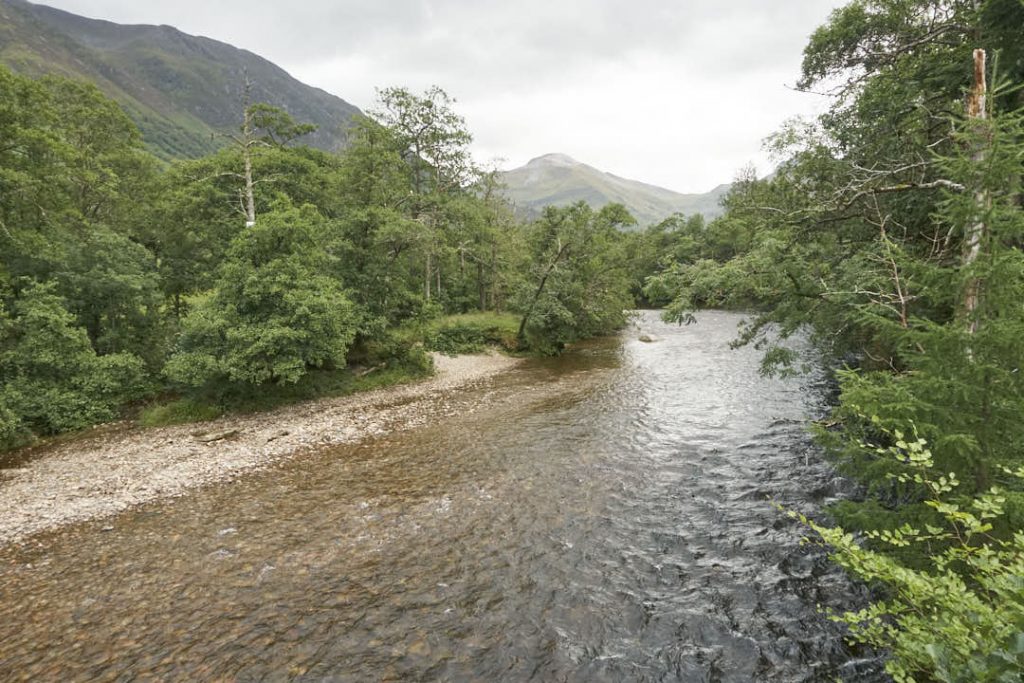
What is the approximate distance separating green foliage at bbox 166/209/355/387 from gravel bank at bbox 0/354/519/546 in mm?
2091

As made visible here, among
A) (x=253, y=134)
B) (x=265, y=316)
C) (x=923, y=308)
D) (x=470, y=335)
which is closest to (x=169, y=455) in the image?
(x=265, y=316)

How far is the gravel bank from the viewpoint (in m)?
11.5

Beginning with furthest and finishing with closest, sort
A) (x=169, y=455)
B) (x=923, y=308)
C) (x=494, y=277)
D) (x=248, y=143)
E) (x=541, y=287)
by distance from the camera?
1. (x=494, y=277)
2. (x=541, y=287)
3. (x=248, y=143)
4. (x=169, y=455)
5. (x=923, y=308)

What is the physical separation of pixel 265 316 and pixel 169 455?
20.5 feet

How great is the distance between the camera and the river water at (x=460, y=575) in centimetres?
687

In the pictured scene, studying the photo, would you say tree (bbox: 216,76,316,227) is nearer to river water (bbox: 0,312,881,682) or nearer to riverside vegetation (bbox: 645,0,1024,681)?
river water (bbox: 0,312,881,682)

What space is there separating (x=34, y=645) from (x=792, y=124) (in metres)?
30.6

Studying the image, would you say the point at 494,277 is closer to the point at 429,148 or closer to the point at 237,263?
the point at 429,148

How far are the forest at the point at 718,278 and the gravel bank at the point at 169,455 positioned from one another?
1805 mm

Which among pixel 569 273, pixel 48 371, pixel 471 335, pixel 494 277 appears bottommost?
pixel 471 335

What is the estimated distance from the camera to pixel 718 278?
11.4 metres

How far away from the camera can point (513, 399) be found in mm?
21453

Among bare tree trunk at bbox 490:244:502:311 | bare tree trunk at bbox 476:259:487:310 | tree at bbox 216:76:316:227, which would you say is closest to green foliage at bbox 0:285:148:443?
tree at bbox 216:76:316:227

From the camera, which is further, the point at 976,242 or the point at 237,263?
the point at 237,263
